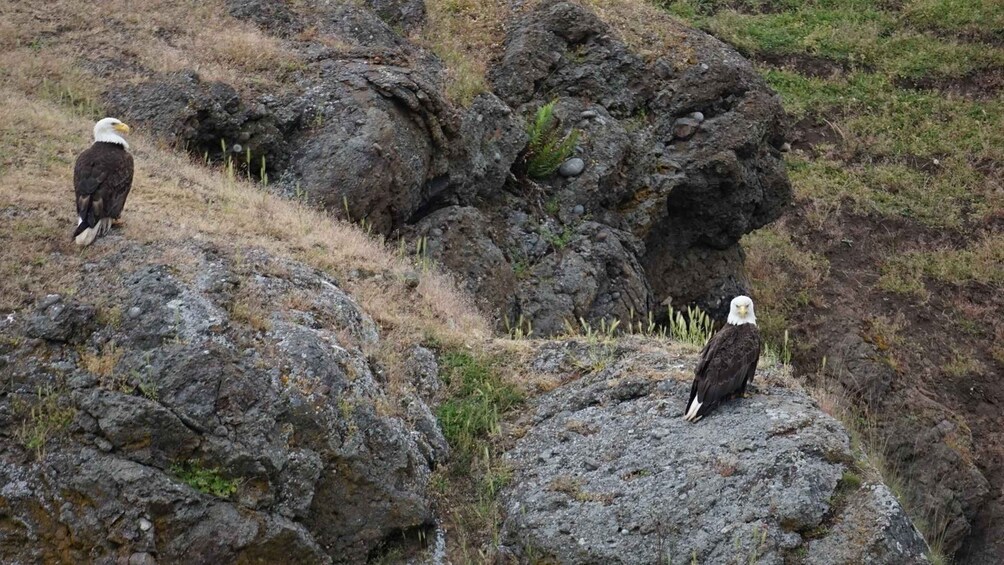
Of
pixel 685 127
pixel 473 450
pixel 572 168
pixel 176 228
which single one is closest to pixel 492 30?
pixel 572 168

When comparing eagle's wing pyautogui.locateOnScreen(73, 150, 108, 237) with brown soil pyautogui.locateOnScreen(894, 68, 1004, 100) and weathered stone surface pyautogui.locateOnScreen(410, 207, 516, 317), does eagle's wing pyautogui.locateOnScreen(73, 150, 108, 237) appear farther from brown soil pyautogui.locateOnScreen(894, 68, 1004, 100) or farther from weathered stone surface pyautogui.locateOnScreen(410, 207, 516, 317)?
brown soil pyautogui.locateOnScreen(894, 68, 1004, 100)

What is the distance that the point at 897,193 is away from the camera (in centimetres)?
2547

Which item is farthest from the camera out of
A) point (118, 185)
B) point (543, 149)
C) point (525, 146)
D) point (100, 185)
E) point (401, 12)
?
point (401, 12)

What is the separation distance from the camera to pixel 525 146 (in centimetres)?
1623

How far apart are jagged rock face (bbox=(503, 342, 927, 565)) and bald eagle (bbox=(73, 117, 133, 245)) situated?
13.6 feet

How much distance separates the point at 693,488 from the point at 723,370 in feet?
3.44

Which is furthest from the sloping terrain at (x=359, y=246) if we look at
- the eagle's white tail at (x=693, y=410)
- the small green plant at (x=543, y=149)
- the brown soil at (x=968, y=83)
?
the brown soil at (x=968, y=83)

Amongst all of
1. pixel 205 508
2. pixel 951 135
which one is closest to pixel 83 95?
pixel 205 508

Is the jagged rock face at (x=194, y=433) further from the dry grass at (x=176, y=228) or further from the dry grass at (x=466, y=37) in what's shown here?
the dry grass at (x=466, y=37)

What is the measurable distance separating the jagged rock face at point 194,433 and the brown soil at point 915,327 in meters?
11.4

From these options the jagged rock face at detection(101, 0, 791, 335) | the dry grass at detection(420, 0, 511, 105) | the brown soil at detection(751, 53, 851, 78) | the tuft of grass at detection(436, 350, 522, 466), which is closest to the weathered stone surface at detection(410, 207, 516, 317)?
the jagged rock face at detection(101, 0, 791, 335)

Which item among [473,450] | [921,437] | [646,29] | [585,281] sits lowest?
[921,437]

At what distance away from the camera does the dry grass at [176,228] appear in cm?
894

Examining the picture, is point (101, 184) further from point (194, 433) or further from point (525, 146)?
point (525, 146)
